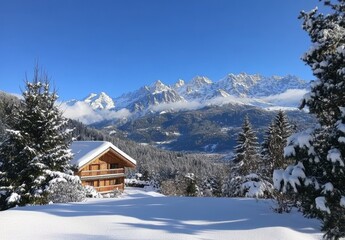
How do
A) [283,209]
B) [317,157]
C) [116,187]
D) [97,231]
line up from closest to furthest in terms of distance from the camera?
1. [317,157]
2. [97,231]
3. [283,209]
4. [116,187]

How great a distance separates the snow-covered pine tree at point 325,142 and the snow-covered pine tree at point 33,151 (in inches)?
500

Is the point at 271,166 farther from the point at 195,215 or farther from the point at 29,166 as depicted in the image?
the point at 29,166

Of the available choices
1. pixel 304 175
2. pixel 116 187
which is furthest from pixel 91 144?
pixel 304 175

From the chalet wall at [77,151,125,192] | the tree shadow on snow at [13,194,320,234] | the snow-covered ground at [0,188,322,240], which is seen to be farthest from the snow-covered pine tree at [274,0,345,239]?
the chalet wall at [77,151,125,192]

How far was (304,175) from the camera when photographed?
26.2 ft

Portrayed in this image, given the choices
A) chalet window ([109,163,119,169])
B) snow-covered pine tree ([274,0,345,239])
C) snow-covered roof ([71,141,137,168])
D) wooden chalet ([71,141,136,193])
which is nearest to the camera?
snow-covered pine tree ([274,0,345,239])

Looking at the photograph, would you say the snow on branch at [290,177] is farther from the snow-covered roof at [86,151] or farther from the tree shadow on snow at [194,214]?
the snow-covered roof at [86,151]

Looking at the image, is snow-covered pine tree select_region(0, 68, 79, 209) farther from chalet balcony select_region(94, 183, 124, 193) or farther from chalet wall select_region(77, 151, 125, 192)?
chalet balcony select_region(94, 183, 124, 193)

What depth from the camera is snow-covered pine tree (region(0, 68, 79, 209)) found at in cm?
1764

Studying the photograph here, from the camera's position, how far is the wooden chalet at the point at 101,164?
30453 mm

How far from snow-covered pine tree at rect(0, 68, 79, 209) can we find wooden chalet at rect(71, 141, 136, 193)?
10358 millimetres

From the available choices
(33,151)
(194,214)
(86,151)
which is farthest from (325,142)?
(86,151)

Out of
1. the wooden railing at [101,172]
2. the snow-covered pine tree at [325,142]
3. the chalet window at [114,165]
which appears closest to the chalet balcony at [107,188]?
the wooden railing at [101,172]

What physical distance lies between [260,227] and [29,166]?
12.6 metres
